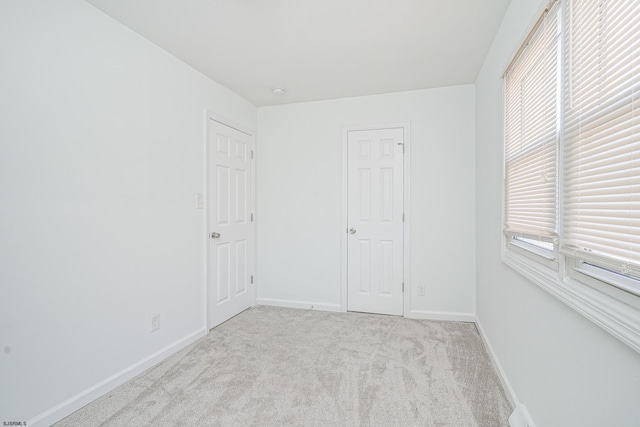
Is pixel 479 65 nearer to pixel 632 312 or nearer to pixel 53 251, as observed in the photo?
pixel 632 312

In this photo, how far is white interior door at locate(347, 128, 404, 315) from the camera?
3318 millimetres

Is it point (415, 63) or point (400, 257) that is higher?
point (415, 63)

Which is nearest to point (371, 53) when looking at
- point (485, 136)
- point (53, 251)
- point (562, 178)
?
point (485, 136)

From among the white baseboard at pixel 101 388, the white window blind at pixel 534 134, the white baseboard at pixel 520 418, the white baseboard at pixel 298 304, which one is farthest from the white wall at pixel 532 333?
the white baseboard at pixel 101 388

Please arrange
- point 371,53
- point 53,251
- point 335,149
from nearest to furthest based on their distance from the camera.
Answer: point 53,251 → point 371,53 → point 335,149

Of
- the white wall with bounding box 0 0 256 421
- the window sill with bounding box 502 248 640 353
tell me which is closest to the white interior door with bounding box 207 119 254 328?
the white wall with bounding box 0 0 256 421

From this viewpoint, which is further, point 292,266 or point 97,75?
point 292,266

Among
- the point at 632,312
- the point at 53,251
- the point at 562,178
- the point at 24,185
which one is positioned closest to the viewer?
the point at 632,312

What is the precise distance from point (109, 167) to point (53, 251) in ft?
2.02

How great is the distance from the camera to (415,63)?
2.64 m

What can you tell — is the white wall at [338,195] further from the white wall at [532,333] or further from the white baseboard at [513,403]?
the white baseboard at [513,403]

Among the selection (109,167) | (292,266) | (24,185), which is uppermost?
(109,167)

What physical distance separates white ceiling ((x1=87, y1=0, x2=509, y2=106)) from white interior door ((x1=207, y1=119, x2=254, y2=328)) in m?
0.67

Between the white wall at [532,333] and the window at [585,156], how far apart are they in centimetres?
11
